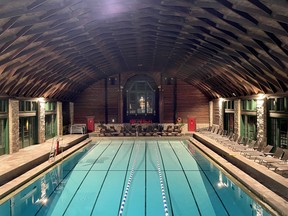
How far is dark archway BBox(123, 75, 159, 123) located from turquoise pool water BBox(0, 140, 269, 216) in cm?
1337

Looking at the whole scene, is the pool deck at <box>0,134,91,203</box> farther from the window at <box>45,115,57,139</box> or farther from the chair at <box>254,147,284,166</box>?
the chair at <box>254,147,284,166</box>

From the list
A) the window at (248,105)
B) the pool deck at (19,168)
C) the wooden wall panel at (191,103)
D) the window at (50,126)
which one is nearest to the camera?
the pool deck at (19,168)

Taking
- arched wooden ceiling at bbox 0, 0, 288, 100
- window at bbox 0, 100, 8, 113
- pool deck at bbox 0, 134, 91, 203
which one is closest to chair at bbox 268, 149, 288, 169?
arched wooden ceiling at bbox 0, 0, 288, 100

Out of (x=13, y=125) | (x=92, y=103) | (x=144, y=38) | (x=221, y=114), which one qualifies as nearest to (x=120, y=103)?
(x=92, y=103)

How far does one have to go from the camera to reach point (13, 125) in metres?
16.7

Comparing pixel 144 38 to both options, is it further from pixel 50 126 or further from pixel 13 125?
pixel 50 126

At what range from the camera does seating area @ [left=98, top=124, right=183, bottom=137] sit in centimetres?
2734

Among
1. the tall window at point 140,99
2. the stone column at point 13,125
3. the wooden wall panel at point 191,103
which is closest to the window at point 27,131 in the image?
the stone column at point 13,125

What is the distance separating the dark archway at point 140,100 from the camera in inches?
1177

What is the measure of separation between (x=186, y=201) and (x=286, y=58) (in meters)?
5.78

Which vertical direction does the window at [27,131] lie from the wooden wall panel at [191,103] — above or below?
below

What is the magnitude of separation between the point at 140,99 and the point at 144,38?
1523 cm

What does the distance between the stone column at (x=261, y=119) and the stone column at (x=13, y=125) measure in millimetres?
13172

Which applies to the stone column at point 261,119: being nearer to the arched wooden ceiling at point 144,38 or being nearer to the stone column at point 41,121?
the arched wooden ceiling at point 144,38
